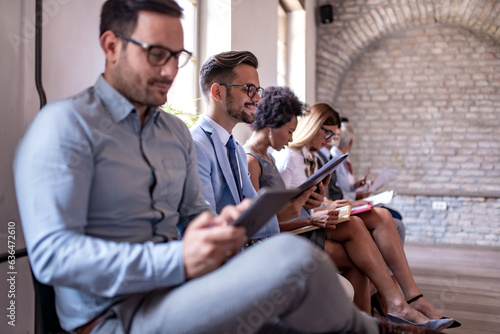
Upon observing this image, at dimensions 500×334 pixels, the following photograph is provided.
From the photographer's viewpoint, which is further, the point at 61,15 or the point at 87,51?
the point at 87,51

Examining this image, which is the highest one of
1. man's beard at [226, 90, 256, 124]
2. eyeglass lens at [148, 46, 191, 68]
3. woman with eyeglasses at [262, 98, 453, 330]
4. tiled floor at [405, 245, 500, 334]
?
eyeglass lens at [148, 46, 191, 68]

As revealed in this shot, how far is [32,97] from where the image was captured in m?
1.43

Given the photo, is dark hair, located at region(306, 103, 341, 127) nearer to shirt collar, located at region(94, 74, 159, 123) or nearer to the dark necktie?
the dark necktie

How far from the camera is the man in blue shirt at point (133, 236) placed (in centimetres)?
95

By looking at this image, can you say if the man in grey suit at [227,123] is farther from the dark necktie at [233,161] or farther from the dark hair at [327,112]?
the dark hair at [327,112]

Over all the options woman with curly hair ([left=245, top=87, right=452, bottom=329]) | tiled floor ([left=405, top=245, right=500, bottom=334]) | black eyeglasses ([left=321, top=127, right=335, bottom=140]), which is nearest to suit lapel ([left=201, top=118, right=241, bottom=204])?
woman with curly hair ([left=245, top=87, right=452, bottom=329])

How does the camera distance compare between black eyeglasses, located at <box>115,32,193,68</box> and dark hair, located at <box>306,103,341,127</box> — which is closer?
black eyeglasses, located at <box>115,32,193,68</box>

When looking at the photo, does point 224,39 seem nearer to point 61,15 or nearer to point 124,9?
point 61,15

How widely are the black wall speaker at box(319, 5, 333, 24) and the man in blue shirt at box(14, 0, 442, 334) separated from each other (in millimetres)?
5755

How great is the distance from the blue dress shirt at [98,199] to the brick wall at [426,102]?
19.0 ft

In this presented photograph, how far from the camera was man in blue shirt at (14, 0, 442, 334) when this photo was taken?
3.11 feet

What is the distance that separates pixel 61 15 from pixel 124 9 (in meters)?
0.52

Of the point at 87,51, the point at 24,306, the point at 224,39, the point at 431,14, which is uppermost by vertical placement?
the point at 431,14

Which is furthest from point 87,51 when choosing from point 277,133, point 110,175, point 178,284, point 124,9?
point 277,133
